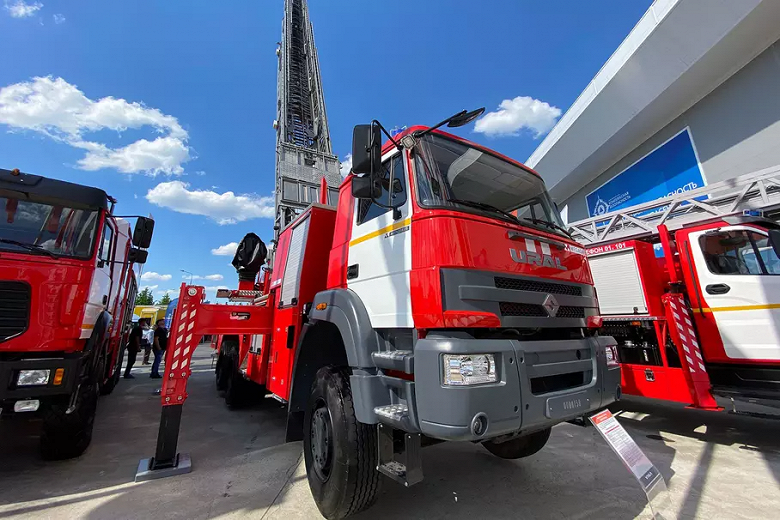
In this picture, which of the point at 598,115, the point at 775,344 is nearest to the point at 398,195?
the point at 775,344

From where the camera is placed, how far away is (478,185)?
2863 millimetres

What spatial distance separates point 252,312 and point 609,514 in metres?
4.06

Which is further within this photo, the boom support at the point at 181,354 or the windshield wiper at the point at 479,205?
the boom support at the point at 181,354

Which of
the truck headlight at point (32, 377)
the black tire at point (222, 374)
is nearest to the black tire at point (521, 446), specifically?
the truck headlight at point (32, 377)

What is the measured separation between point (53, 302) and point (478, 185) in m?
4.06

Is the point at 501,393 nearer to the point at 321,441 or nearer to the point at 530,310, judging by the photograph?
the point at 530,310

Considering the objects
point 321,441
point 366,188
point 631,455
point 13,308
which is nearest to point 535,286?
point 631,455

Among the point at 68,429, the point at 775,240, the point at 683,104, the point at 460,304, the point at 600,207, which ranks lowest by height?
the point at 68,429

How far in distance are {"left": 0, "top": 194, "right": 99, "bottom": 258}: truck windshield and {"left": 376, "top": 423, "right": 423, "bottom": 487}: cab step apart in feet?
11.9

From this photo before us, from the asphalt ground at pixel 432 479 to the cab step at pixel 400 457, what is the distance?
0.79 meters

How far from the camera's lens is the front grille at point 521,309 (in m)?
2.25

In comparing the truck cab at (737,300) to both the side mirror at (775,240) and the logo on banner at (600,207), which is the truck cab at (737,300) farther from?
the logo on banner at (600,207)

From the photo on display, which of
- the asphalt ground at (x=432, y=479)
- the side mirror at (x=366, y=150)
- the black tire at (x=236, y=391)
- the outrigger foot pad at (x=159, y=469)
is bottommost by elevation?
the asphalt ground at (x=432, y=479)

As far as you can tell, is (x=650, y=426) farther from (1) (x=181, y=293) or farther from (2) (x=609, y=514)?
(1) (x=181, y=293)
